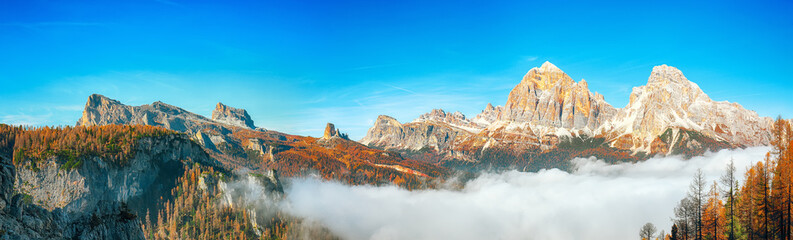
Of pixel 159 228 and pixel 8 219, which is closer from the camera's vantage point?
pixel 8 219

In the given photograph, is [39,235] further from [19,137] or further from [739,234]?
[19,137]

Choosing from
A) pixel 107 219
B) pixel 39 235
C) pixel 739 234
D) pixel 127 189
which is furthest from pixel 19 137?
pixel 739 234

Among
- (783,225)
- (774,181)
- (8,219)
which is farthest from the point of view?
(774,181)

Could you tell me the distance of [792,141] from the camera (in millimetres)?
61375

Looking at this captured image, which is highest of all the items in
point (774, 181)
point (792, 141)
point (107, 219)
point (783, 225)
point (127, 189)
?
point (792, 141)

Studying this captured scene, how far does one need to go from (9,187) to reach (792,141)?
9888 centimetres

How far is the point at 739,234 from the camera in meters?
64.9

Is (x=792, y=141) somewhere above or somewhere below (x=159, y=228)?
Result: above

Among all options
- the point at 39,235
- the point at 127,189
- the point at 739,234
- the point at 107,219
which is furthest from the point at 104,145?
the point at 739,234

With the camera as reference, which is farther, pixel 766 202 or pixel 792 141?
pixel 792 141

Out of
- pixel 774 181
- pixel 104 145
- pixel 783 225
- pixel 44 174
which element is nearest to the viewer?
pixel 783 225

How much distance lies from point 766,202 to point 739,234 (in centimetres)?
1185

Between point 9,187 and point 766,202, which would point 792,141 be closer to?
point 766,202

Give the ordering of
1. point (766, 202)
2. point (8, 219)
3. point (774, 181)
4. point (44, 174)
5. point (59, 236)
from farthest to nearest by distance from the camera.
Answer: point (44, 174) → point (774, 181) → point (766, 202) → point (59, 236) → point (8, 219)
